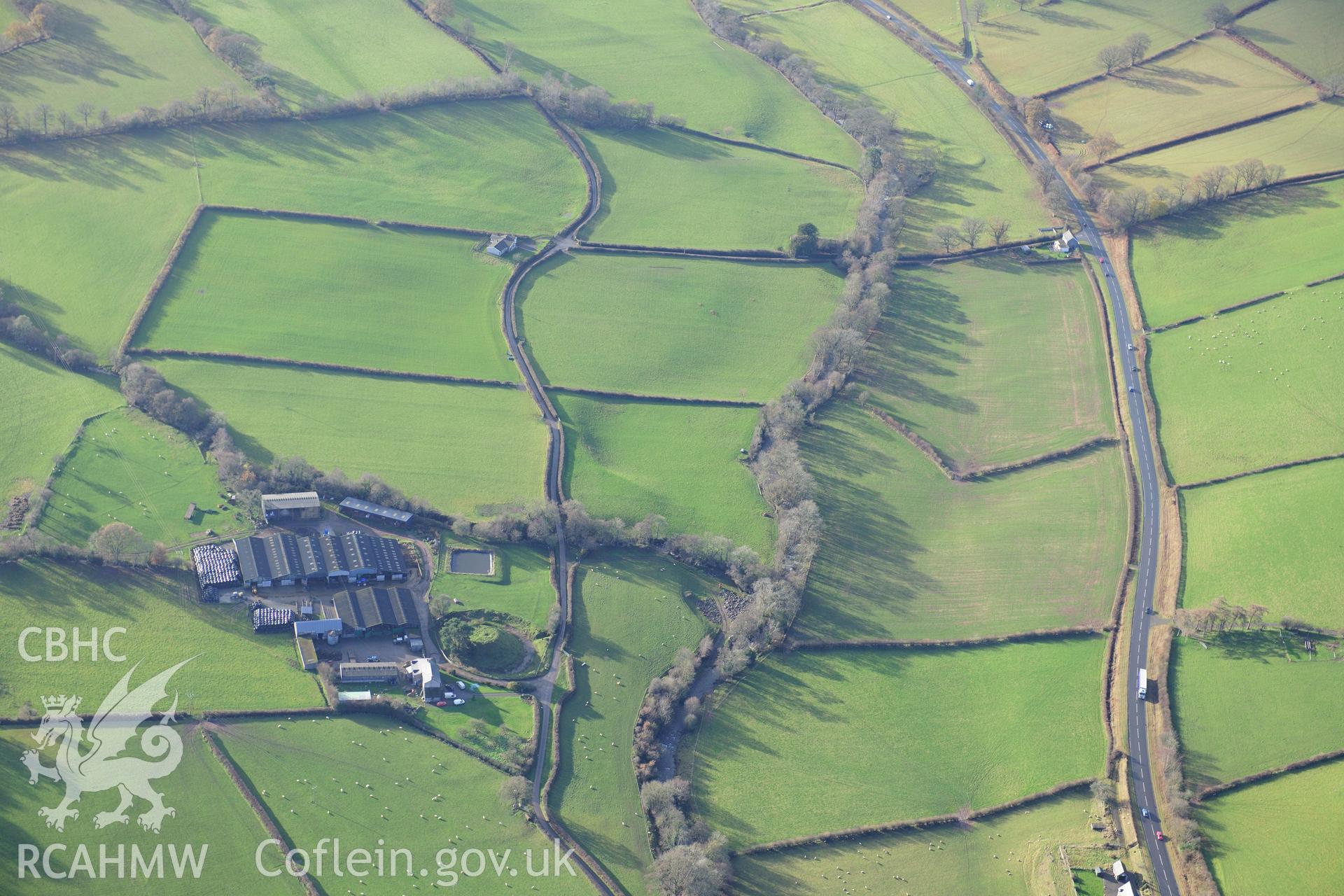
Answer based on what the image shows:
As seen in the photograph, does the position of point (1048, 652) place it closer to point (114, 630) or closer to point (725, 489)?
point (725, 489)

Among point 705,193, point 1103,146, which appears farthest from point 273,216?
point 1103,146

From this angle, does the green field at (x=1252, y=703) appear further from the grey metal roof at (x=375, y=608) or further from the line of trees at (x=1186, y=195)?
the line of trees at (x=1186, y=195)

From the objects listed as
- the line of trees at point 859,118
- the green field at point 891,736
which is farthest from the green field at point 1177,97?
the green field at point 891,736

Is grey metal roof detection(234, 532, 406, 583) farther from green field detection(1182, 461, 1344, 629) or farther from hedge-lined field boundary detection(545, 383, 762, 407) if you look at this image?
green field detection(1182, 461, 1344, 629)

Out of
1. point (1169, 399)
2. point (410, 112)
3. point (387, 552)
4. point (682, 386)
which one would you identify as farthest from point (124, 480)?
point (1169, 399)

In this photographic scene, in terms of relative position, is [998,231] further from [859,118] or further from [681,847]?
[681,847]

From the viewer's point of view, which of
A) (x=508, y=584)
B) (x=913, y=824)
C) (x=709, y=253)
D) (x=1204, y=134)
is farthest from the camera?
(x=1204, y=134)
